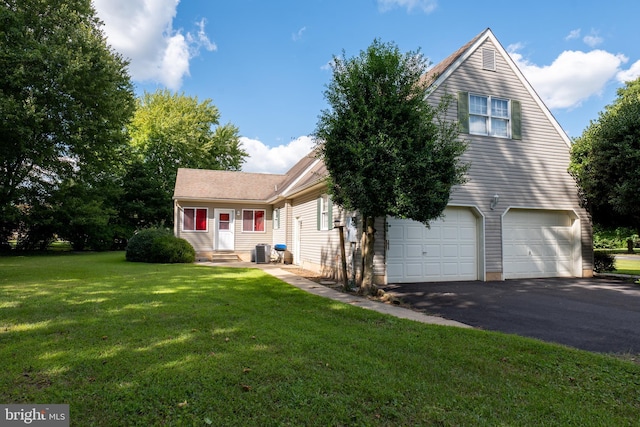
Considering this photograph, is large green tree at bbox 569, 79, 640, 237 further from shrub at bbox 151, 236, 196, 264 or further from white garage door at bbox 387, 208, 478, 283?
shrub at bbox 151, 236, 196, 264

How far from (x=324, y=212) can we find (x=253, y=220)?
26.2 feet

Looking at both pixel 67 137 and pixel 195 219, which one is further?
pixel 195 219

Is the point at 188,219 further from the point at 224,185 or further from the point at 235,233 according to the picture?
the point at 224,185

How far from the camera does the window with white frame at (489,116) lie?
1125 centimetres

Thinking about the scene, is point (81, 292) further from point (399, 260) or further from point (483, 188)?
point (483, 188)

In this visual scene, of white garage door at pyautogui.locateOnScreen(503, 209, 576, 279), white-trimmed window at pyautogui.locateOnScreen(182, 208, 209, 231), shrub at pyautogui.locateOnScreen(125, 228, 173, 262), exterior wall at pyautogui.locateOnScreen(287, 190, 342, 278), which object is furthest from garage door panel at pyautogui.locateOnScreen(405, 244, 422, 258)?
white-trimmed window at pyautogui.locateOnScreen(182, 208, 209, 231)

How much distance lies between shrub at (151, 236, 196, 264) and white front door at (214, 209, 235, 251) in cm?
261

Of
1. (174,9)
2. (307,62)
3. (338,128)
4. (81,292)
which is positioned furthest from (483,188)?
(174,9)

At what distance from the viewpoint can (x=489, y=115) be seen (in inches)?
448

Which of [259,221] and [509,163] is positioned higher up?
[509,163]

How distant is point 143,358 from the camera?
3771 millimetres

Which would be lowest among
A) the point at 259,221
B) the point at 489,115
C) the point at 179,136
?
the point at 259,221

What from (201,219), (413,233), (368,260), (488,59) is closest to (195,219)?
(201,219)

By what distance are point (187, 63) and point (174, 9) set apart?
17.8ft
